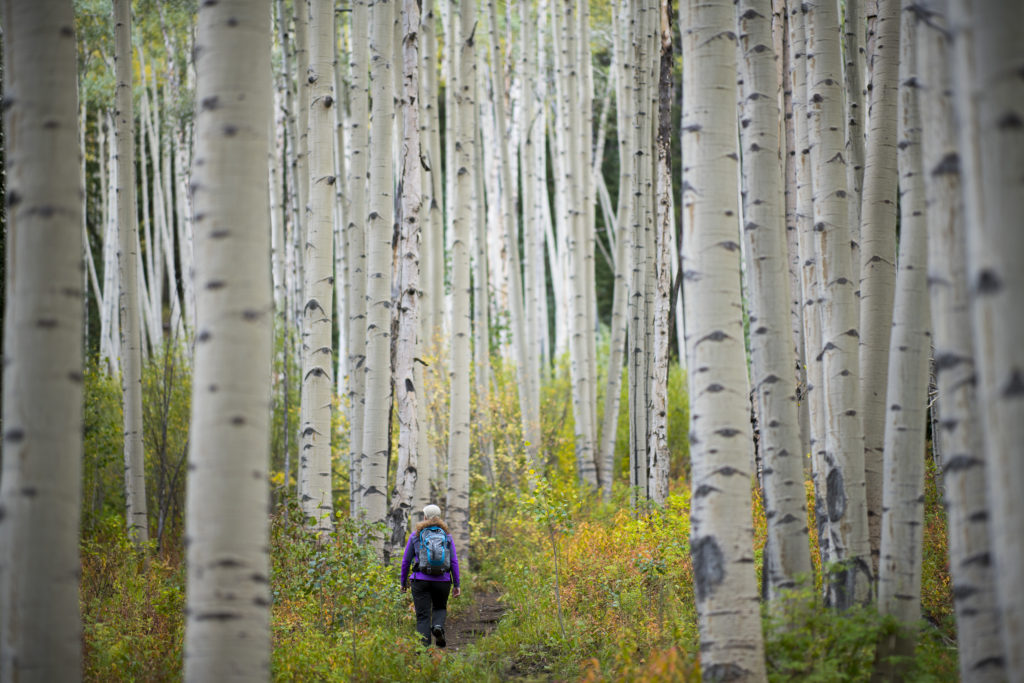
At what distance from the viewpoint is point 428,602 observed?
22.0 ft

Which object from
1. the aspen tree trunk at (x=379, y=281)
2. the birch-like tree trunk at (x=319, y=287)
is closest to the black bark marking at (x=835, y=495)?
the birch-like tree trunk at (x=319, y=287)

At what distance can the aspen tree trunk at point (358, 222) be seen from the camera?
25.0ft

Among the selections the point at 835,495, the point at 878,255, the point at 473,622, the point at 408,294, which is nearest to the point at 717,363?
the point at 835,495

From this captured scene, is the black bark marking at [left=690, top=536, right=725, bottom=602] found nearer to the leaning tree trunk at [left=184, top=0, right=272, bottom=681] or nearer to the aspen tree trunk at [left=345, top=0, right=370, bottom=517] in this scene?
the leaning tree trunk at [left=184, top=0, right=272, bottom=681]

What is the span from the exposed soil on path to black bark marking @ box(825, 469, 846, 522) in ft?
11.8

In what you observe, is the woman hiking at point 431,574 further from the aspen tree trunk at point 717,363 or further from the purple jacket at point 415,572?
the aspen tree trunk at point 717,363

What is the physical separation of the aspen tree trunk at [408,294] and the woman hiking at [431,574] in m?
1.35

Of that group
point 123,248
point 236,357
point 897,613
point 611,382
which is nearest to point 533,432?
point 611,382

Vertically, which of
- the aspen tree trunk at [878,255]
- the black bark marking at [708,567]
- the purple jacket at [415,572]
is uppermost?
the aspen tree trunk at [878,255]

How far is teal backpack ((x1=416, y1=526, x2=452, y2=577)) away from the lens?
21.7ft

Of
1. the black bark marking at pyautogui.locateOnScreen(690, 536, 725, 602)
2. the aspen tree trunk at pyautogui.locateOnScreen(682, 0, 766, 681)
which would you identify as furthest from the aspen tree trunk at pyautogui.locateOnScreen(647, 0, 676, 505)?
the black bark marking at pyautogui.locateOnScreen(690, 536, 725, 602)

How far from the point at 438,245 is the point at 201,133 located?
25.4 feet

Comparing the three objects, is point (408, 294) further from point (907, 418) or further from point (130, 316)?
point (907, 418)

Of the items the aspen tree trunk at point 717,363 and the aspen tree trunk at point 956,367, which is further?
the aspen tree trunk at point 717,363
